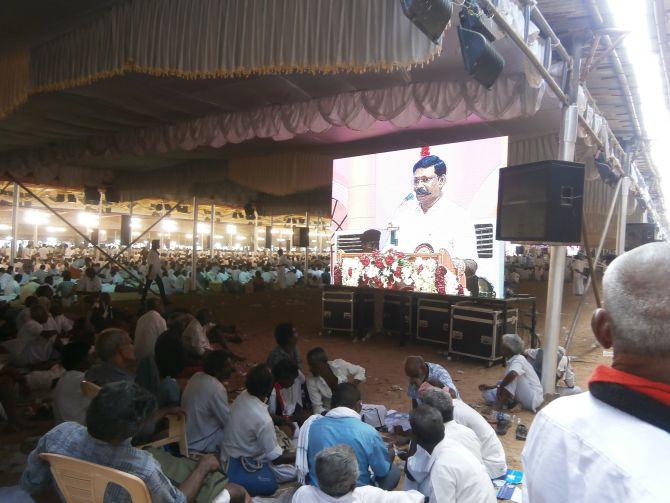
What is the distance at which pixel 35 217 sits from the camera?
3158 centimetres

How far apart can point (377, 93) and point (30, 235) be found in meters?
35.4

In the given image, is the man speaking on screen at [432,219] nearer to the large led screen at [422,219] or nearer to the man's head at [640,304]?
the large led screen at [422,219]

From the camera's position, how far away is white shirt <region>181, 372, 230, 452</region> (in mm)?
3596

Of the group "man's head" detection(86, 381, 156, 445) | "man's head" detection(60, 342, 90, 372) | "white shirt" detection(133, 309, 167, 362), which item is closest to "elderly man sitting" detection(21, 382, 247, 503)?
"man's head" detection(86, 381, 156, 445)

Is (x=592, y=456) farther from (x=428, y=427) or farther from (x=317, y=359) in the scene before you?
(x=317, y=359)

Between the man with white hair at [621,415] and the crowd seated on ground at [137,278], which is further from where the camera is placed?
the crowd seated on ground at [137,278]

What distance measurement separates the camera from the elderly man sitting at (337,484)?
2.16 m

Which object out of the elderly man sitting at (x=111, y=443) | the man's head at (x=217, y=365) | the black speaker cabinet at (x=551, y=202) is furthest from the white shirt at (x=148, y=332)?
the black speaker cabinet at (x=551, y=202)

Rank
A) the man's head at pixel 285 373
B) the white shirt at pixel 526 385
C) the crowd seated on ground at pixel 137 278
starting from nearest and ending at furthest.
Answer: the man's head at pixel 285 373 < the white shirt at pixel 526 385 < the crowd seated on ground at pixel 137 278

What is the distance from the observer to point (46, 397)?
17.6ft

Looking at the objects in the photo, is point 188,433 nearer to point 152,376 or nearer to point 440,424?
point 152,376

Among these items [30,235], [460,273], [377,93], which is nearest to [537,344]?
[460,273]

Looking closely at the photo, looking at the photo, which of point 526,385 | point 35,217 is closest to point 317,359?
point 526,385

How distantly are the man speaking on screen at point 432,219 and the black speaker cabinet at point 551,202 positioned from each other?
2.71m
